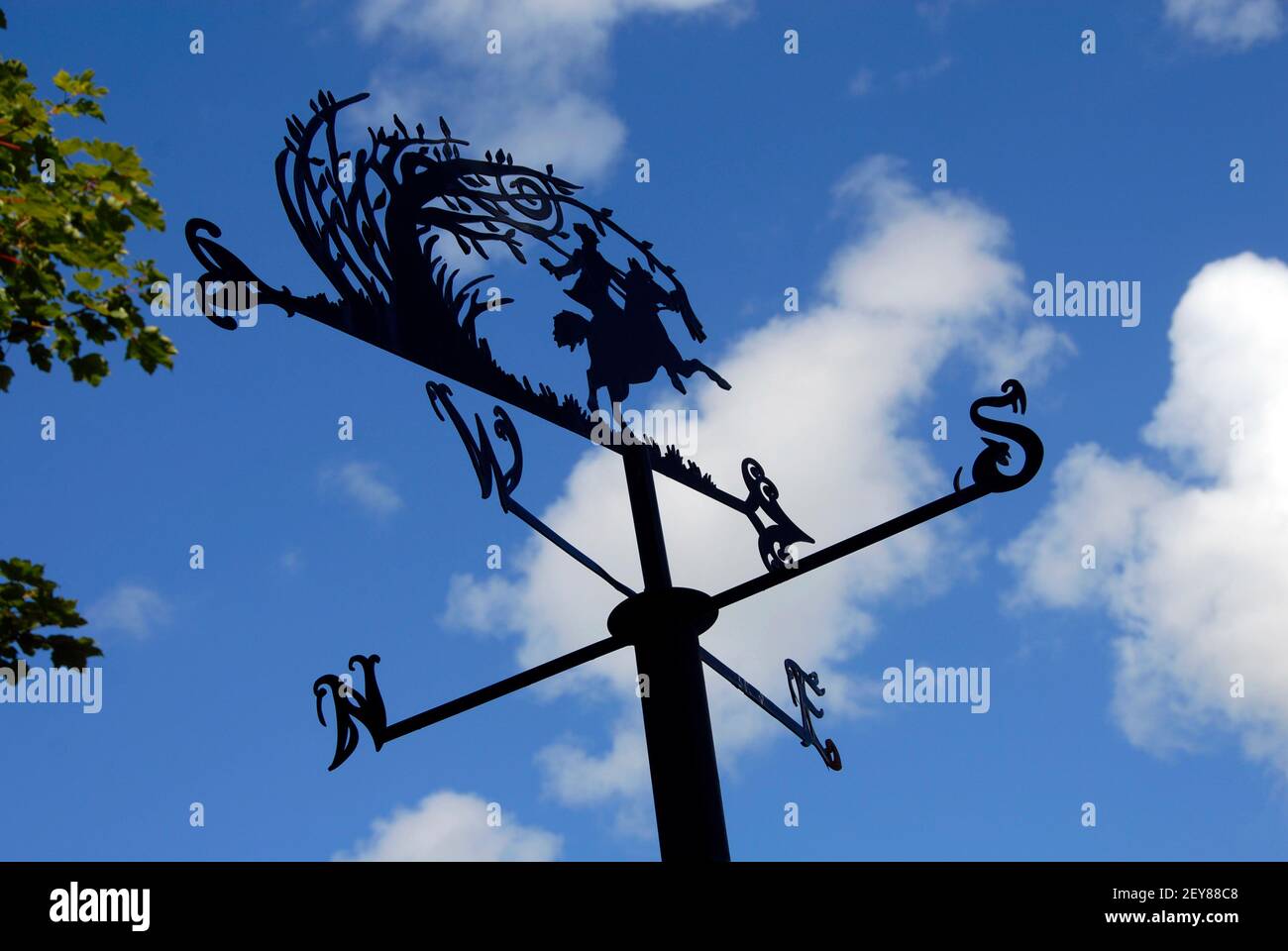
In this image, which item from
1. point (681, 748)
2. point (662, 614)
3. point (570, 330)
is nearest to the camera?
point (681, 748)

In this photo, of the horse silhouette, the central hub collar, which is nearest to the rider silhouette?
the horse silhouette

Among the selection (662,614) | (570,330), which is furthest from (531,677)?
(570,330)

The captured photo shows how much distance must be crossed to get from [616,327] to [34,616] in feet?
5.97

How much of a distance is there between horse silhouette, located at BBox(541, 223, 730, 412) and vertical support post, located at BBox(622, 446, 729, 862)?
3.04 ft

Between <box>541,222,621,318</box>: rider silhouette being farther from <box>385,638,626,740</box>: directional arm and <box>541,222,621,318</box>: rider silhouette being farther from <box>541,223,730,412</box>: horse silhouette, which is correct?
<box>385,638,626,740</box>: directional arm

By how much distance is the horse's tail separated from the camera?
12.0ft

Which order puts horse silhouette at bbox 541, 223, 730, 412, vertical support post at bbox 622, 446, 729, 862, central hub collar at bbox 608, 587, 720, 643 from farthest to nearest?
horse silhouette at bbox 541, 223, 730, 412
central hub collar at bbox 608, 587, 720, 643
vertical support post at bbox 622, 446, 729, 862

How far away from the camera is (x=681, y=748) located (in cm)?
278

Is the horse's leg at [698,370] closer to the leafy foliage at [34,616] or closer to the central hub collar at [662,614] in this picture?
the central hub collar at [662,614]

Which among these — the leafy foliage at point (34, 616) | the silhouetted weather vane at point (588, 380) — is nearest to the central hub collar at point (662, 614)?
the silhouetted weather vane at point (588, 380)

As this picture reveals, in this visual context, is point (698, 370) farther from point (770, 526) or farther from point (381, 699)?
point (381, 699)

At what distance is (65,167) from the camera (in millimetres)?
3373
